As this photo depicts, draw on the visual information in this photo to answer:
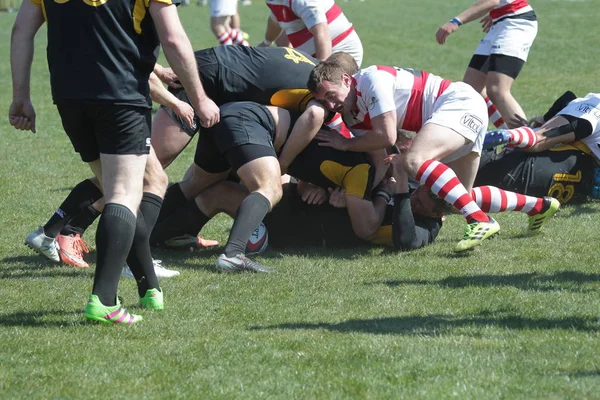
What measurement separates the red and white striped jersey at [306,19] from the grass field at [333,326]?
73.9 inches

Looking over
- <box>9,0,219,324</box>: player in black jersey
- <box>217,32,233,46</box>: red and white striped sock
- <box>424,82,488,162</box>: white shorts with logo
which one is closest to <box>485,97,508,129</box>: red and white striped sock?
<box>424,82,488,162</box>: white shorts with logo

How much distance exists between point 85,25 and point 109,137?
49 centimetres

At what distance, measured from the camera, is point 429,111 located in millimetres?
→ 6109

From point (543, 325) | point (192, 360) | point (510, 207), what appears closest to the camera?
point (192, 360)

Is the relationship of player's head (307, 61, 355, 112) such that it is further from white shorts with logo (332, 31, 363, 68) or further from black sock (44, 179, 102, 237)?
white shorts with logo (332, 31, 363, 68)

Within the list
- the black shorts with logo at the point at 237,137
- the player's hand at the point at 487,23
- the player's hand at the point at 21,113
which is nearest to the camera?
the player's hand at the point at 21,113

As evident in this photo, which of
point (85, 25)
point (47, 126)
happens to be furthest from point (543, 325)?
point (47, 126)

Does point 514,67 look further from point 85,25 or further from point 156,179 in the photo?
point 85,25

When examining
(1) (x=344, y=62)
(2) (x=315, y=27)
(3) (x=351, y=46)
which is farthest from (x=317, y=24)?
(1) (x=344, y=62)

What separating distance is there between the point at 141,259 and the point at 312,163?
5.97ft

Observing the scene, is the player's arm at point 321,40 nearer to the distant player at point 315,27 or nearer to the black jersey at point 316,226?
the distant player at point 315,27

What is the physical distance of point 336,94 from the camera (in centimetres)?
586

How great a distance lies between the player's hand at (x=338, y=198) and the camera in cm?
612

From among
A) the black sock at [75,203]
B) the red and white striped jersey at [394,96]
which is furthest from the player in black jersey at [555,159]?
the black sock at [75,203]
